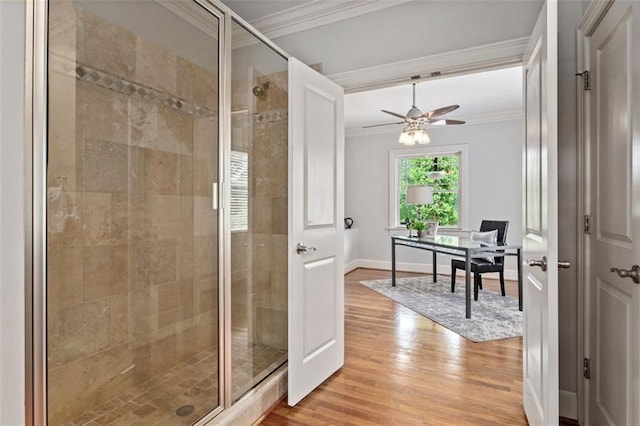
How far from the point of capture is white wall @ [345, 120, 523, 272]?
17.8ft

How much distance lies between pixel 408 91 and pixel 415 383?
348cm

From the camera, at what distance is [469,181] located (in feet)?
18.7

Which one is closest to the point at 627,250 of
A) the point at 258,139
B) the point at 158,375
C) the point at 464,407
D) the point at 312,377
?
the point at 464,407

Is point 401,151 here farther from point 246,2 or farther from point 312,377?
point 312,377

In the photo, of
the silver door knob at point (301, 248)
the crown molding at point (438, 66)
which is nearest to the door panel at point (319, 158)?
the silver door knob at point (301, 248)

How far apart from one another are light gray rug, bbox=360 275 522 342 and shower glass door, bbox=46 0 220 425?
244 centimetres

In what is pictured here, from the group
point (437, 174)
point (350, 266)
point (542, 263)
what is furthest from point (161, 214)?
point (437, 174)

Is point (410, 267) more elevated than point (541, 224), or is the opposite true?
point (541, 224)

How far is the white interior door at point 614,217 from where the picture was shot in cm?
131

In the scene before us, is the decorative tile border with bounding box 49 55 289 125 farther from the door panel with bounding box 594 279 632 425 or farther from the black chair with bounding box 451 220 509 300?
A: the black chair with bounding box 451 220 509 300

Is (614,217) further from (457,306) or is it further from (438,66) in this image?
(457,306)

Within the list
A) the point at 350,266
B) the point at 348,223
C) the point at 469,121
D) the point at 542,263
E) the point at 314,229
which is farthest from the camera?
the point at 348,223

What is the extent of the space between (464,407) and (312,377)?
0.92 metres

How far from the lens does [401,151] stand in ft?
20.4
